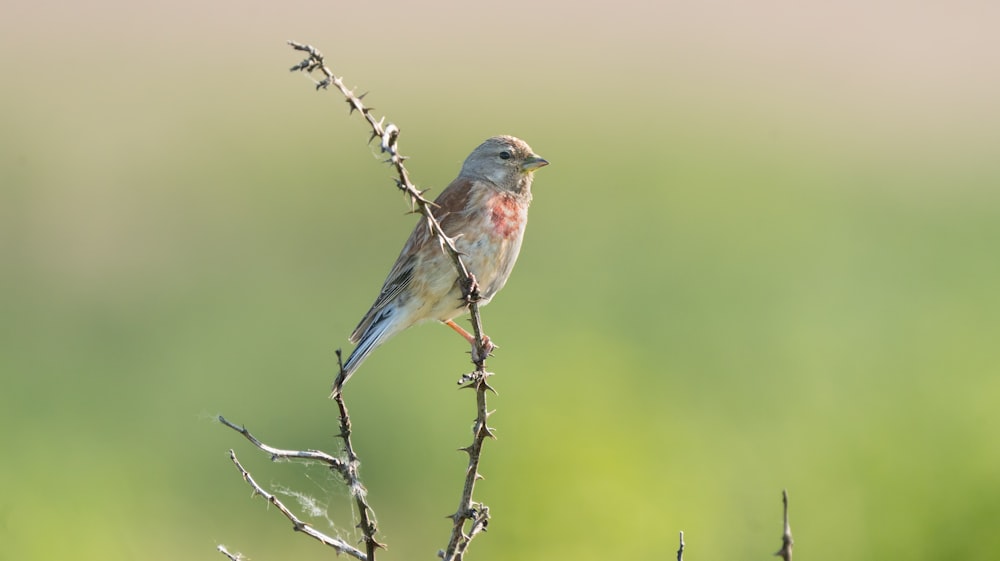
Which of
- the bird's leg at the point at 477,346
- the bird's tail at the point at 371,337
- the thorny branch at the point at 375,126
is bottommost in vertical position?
the thorny branch at the point at 375,126

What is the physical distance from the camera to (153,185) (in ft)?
60.5

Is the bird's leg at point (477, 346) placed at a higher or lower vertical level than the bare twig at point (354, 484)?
higher

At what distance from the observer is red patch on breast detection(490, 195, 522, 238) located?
593 cm

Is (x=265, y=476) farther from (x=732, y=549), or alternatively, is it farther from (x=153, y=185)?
(x=153, y=185)

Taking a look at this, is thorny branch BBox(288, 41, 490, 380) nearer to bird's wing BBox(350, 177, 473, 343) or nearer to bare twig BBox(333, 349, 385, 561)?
bare twig BBox(333, 349, 385, 561)

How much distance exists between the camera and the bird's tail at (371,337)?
19.7 ft

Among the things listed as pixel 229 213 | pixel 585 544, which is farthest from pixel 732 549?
pixel 229 213

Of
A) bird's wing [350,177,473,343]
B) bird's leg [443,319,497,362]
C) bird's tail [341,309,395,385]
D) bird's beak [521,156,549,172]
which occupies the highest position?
bird's beak [521,156,549,172]

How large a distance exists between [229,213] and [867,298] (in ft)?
25.4

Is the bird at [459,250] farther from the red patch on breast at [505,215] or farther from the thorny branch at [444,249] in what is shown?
the thorny branch at [444,249]

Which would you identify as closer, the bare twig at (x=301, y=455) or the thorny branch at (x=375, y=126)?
the thorny branch at (x=375, y=126)

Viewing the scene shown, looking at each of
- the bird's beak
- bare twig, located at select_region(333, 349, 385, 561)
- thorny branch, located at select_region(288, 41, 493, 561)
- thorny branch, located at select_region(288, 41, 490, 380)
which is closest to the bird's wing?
the bird's beak

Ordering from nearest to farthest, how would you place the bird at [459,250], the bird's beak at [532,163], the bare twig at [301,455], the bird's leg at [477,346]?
the bare twig at [301,455]
the bird's leg at [477,346]
the bird at [459,250]
the bird's beak at [532,163]

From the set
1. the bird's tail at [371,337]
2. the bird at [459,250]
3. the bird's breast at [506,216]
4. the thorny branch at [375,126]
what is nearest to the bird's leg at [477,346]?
the bird at [459,250]
